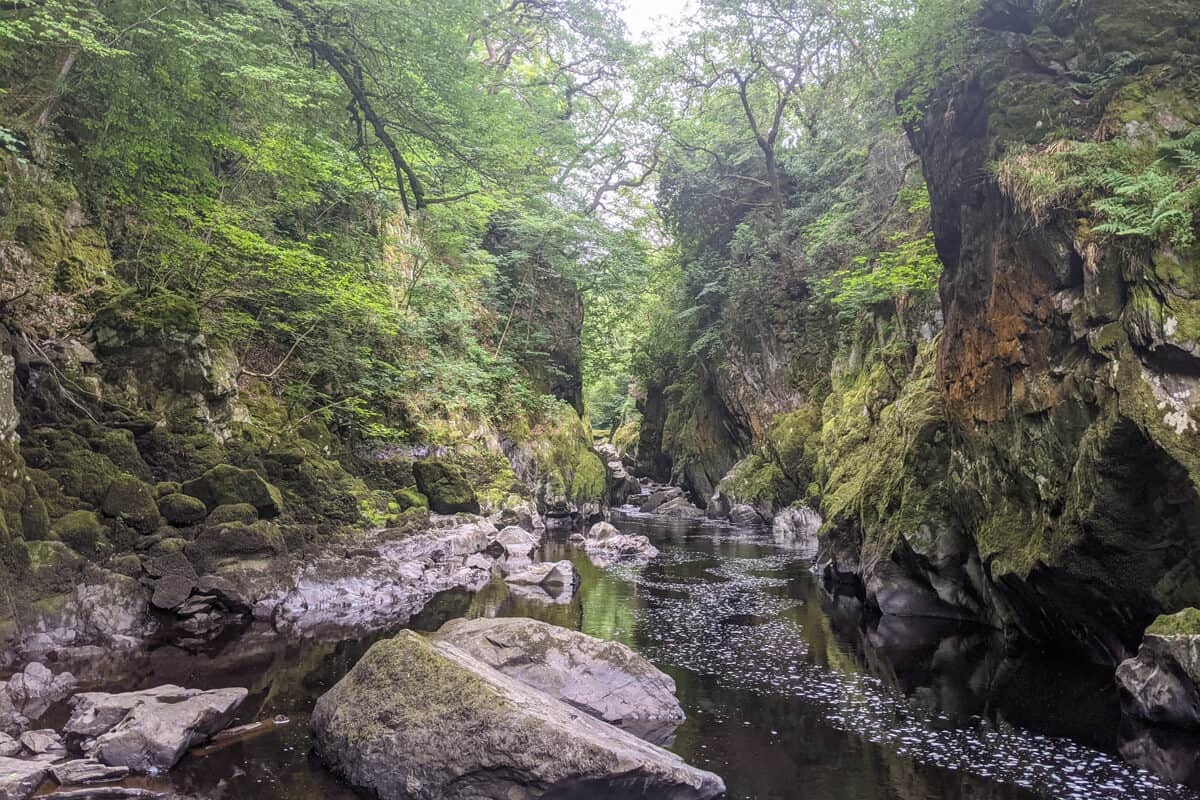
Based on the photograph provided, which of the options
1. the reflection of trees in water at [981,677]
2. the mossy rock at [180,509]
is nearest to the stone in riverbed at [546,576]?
the reflection of trees in water at [981,677]

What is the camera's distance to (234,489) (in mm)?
12344

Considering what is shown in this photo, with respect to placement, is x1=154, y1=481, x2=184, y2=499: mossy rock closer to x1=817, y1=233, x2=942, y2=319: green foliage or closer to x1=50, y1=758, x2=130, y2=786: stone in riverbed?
x1=50, y1=758, x2=130, y2=786: stone in riverbed

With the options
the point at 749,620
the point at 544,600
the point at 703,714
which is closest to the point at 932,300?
the point at 749,620

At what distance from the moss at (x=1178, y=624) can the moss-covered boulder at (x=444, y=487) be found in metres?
15.0

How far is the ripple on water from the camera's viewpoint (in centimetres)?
602

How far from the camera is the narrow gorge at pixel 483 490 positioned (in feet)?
20.5

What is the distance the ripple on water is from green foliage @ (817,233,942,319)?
7425mm

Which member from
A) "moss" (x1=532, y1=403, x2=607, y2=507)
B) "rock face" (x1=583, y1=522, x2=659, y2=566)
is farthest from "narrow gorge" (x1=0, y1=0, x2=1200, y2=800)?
"moss" (x1=532, y1=403, x2=607, y2=507)

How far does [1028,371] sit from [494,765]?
8.31 meters

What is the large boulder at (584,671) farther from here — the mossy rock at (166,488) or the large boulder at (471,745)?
the mossy rock at (166,488)

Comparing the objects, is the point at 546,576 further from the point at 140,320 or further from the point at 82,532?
the point at 140,320

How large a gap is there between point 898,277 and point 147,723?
1627cm

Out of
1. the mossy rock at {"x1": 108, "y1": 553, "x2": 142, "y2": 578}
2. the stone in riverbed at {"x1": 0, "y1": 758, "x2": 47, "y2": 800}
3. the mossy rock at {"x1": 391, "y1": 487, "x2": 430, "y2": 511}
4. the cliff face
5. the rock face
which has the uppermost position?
the cliff face

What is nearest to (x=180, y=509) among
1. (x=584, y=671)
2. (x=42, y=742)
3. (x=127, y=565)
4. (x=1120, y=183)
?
(x=127, y=565)
